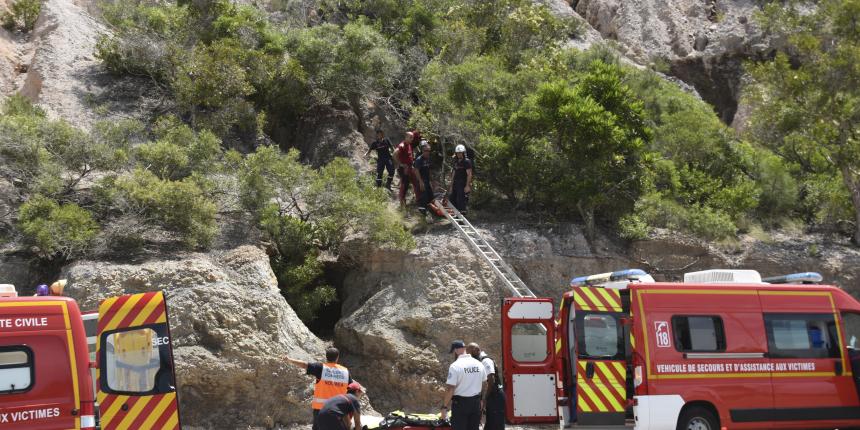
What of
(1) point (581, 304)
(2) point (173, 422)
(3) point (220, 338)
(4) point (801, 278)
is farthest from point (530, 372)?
(2) point (173, 422)

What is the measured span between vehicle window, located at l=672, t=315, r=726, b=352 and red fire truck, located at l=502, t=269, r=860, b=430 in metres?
0.02

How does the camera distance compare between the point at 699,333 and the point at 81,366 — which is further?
the point at 699,333

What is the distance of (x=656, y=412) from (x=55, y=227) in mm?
10817

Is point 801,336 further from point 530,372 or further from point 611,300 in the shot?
point 530,372

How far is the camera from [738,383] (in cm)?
1204

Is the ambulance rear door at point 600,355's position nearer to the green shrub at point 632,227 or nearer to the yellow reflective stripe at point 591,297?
the yellow reflective stripe at point 591,297

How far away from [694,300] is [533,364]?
2710 mm

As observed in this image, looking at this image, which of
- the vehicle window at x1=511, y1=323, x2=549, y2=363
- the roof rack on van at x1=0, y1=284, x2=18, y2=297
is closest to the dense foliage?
the vehicle window at x1=511, y1=323, x2=549, y2=363

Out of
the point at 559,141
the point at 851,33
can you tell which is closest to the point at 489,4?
the point at 559,141

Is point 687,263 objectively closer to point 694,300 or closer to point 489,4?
point 694,300

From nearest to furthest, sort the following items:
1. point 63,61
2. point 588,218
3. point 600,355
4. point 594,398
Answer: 1. point 594,398
2. point 600,355
3. point 588,218
4. point 63,61

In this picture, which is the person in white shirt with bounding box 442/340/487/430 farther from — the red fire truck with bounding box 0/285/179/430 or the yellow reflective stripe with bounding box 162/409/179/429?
the red fire truck with bounding box 0/285/179/430

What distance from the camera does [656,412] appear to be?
11609 mm

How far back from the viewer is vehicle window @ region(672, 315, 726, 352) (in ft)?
39.2
